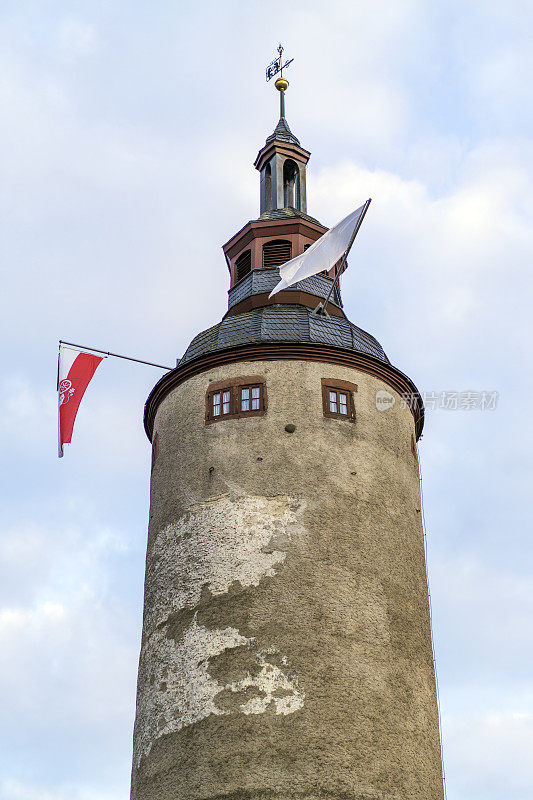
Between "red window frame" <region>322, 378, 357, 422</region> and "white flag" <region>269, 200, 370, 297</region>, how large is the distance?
2797mm

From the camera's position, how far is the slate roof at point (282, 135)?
124 ft

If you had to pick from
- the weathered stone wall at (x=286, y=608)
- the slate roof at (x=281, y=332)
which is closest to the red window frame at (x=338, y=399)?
the weathered stone wall at (x=286, y=608)

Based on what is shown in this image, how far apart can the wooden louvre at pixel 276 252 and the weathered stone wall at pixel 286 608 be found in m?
6.05

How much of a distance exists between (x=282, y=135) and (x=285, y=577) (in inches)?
697

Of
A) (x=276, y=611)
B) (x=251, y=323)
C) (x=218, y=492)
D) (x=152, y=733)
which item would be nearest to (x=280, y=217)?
(x=251, y=323)

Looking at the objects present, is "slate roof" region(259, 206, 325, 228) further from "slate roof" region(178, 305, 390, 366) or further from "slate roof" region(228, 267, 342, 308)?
"slate roof" region(178, 305, 390, 366)

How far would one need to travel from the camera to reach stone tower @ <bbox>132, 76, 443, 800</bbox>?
24.1 metres

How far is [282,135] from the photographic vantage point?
3809cm

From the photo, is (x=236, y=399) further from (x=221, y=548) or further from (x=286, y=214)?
(x=286, y=214)

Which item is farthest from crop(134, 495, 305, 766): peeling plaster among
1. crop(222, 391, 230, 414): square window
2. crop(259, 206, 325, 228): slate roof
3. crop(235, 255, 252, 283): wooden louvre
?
crop(259, 206, 325, 228): slate roof

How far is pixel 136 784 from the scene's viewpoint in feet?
83.8

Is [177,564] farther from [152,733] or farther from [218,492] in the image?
[152,733]

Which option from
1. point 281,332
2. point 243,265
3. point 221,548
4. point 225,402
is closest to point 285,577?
point 221,548

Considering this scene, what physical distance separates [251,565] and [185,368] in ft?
20.6
